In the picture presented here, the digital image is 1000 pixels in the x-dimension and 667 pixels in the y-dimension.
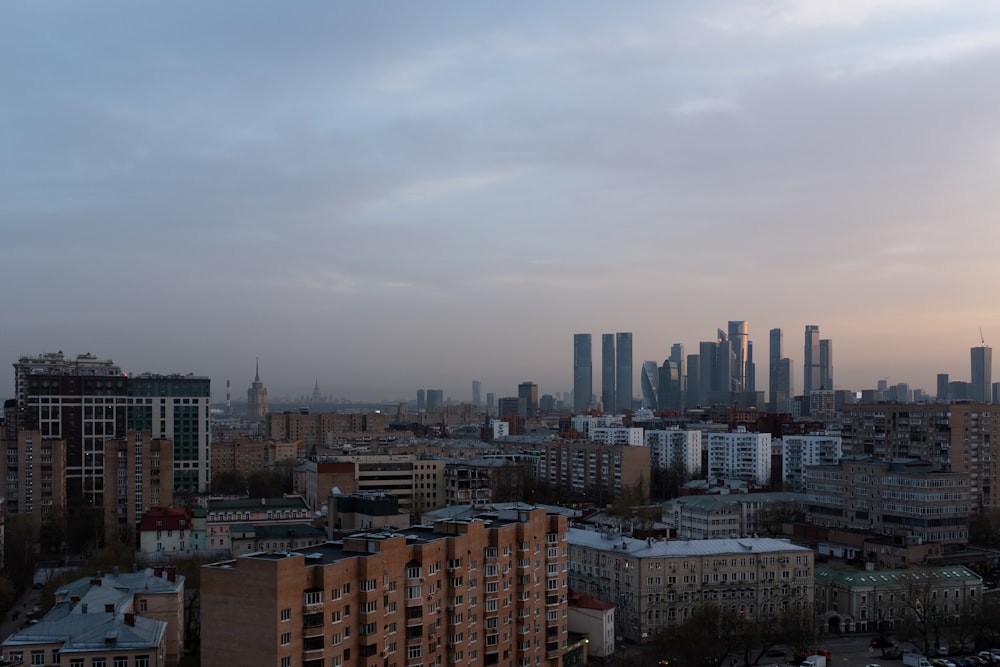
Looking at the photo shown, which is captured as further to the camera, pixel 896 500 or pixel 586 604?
pixel 896 500

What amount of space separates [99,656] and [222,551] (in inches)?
589

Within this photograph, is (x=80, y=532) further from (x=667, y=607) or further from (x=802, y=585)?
(x=802, y=585)

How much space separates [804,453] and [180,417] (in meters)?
38.0

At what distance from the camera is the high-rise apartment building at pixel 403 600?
1509 cm

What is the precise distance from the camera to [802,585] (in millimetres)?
27703

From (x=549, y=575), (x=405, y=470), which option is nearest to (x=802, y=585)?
(x=549, y=575)

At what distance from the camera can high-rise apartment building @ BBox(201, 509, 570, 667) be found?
594 inches

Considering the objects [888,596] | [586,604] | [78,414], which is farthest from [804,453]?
[78,414]

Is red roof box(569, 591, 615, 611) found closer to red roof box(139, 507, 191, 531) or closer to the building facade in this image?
the building facade

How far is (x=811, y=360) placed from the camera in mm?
184125

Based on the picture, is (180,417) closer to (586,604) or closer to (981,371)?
(586,604)

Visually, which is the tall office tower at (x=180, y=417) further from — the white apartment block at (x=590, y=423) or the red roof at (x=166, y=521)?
the white apartment block at (x=590, y=423)

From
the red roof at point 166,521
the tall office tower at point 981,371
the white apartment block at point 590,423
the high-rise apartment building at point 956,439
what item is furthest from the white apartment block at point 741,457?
the tall office tower at point 981,371

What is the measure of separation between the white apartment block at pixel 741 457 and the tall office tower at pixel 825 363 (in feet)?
402
